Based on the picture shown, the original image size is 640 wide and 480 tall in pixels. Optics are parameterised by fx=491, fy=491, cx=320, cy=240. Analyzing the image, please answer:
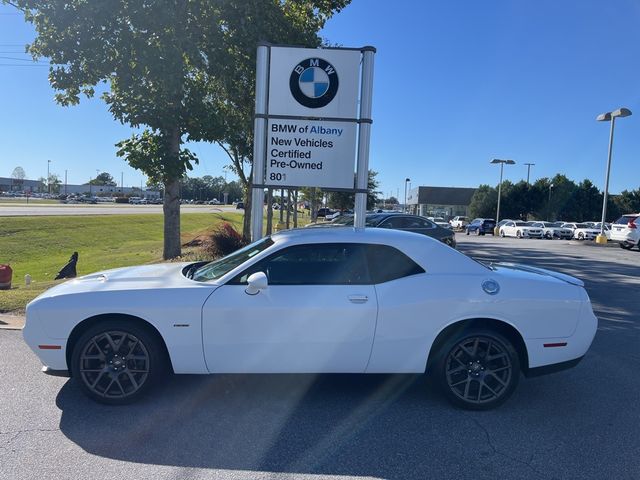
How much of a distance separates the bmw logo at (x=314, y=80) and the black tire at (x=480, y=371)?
18.1 ft

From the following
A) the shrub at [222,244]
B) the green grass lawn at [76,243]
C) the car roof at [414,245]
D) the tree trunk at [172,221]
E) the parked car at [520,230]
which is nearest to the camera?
the car roof at [414,245]

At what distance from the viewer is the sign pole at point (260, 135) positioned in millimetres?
8320

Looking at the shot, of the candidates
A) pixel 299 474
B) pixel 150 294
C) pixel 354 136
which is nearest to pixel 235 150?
pixel 354 136

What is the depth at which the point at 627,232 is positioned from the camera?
22578mm

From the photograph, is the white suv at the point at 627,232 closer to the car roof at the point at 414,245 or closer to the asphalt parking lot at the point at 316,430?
the asphalt parking lot at the point at 316,430

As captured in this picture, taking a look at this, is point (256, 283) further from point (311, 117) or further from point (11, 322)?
point (311, 117)

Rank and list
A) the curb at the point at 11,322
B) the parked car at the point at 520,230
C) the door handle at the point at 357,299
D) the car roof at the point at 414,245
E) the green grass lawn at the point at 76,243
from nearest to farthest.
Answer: the door handle at the point at 357,299
the car roof at the point at 414,245
the curb at the point at 11,322
the green grass lawn at the point at 76,243
the parked car at the point at 520,230

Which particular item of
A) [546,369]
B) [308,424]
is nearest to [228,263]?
[308,424]

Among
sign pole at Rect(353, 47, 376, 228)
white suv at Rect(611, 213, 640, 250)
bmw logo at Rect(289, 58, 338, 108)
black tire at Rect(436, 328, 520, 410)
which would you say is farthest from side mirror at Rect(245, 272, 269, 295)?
white suv at Rect(611, 213, 640, 250)

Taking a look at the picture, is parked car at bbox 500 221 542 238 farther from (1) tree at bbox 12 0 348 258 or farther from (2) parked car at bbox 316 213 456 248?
(1) tree at bbox 12 0 348 258

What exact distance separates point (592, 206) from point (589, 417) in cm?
7220

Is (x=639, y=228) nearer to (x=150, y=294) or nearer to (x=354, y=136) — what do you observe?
(x=354, y=136)

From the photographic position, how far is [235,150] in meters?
18.4

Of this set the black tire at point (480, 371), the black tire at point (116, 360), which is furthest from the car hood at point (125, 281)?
the black tire at point (480, 371)
